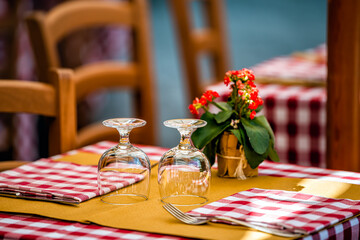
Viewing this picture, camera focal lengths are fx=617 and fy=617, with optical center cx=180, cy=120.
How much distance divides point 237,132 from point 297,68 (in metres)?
1.35

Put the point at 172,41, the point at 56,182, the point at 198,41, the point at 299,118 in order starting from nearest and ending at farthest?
the point at 56,182
the point at 299,118
the point at 198,41
the point at 172,41

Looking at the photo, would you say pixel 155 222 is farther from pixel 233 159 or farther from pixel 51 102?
pixel 51 102

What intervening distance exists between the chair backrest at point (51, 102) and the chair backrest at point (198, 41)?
143 centimetres

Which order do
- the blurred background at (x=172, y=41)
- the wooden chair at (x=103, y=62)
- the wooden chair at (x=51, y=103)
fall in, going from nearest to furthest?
the wooden chair at (x=51, y=103)
the wooden chair at (x=103, y=62)
the blurred background at (x=172, y=41)

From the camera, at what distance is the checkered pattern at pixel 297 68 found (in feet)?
7.58

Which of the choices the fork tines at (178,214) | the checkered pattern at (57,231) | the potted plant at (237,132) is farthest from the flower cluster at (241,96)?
the checkered pattern at (57,231)

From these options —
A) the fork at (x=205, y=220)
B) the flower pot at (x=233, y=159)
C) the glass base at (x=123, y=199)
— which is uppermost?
the flower pot at (x=233, y=159)

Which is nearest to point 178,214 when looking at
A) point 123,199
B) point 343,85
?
point 123,199

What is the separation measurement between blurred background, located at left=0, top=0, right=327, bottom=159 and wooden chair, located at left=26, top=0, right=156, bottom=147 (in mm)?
1011

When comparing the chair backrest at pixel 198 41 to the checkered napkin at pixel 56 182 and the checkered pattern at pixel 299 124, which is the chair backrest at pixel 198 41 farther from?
the checkered napkin at pixel 56 182

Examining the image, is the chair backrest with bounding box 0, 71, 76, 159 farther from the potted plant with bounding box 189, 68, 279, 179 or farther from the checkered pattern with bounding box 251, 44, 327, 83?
the checkered pattern with bounding box 251, 44, 327, 83

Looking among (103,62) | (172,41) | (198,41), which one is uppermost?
(172,41)

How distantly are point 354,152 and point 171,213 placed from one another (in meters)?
0.78

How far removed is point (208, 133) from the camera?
4.07 feet
